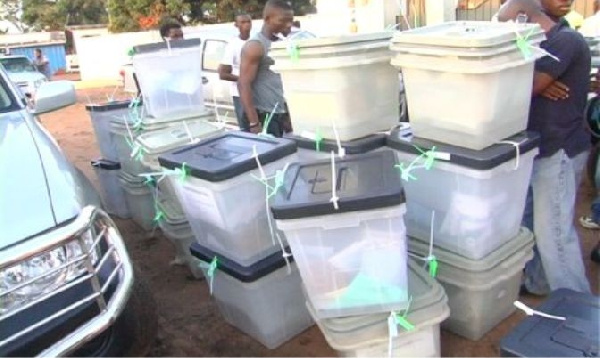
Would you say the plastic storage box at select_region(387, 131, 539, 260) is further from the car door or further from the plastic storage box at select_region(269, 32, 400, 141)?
the car door

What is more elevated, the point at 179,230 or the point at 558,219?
the point at 558,219

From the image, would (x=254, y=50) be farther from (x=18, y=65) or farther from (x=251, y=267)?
(x=18, y=65)

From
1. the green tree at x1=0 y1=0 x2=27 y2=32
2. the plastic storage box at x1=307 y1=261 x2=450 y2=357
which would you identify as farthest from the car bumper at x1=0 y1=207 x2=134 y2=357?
the green tree at x1=0 y1=0 x2=27 y2=32

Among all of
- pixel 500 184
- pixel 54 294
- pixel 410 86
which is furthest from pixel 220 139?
pixel 500 184

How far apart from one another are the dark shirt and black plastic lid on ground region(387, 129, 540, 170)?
14 centimetres

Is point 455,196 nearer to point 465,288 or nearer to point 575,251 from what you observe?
point 465,288

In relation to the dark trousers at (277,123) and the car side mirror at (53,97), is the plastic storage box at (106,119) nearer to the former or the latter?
the car side mirror at (53,97)

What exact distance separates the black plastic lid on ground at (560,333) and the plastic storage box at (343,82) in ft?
4.06

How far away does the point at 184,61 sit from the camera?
14.6ft

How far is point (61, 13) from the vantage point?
2992 cm

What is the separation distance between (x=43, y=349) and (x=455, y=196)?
70.9 inches

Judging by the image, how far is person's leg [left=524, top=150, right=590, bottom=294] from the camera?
2.76m

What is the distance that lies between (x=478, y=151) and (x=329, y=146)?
0.78 meters

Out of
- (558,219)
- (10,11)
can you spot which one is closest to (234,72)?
(558,219)
